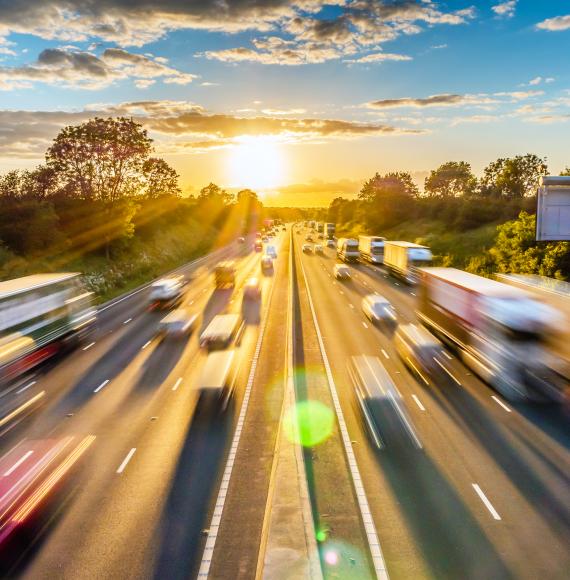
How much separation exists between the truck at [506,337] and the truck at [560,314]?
1.51 feet

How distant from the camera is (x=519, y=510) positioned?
1336 cm

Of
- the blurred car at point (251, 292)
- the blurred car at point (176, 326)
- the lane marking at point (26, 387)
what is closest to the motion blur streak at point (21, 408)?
the lane marking at point (26, 387)

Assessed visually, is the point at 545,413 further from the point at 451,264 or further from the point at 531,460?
the point at 451,264

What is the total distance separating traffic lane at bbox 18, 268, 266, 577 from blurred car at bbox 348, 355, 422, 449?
5405 mm

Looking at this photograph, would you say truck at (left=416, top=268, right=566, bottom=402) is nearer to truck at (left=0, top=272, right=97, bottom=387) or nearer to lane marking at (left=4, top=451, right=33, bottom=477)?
lane marking at (left=4, top=451, right=33, bottom=477)

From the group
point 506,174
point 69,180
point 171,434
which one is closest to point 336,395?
point 171,434

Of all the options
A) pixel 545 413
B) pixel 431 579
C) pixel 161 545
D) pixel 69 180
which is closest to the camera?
pixel 431 579

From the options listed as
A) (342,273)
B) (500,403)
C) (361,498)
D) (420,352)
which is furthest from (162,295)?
(361,498)

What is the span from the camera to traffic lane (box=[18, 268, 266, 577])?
458 inches

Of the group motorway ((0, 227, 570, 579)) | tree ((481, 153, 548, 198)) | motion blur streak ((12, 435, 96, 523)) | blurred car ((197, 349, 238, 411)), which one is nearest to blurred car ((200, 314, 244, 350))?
motorway ((0, 227, 570, 579))

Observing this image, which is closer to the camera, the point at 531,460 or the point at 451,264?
the point at 531,460

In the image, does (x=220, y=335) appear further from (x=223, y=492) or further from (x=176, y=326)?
(x=223, y=492)

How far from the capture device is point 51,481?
1493 cm

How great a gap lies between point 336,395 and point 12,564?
1334 cm
